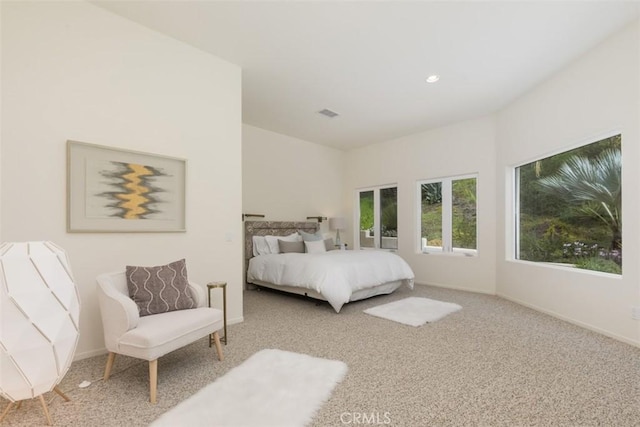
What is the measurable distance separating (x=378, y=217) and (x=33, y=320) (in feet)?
20.0

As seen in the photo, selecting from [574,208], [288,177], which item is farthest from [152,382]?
[288,177]

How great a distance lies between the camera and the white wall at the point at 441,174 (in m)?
5.36

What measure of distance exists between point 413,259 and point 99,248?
520 cm

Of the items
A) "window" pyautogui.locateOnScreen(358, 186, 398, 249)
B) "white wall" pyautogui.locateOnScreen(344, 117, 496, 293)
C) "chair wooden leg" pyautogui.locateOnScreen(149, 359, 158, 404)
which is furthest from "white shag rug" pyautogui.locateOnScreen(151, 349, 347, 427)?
"window" pyautogui.locateOnScreen(358, 186, 398, 249)

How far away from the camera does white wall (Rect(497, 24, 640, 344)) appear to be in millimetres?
2949

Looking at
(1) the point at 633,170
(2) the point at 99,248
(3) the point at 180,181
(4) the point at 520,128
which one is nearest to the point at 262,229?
(3) the point at 180,181

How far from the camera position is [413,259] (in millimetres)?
6324

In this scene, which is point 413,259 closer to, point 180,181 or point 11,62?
point 180,181

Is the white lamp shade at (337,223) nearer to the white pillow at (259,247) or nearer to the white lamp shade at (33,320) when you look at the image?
the white pillow at (259,247)

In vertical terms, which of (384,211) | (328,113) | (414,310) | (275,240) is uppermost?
(328,113)

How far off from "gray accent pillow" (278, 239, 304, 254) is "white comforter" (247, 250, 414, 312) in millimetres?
460

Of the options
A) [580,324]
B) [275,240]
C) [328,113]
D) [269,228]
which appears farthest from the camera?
[269,228]

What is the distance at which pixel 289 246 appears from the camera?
18.8 feet

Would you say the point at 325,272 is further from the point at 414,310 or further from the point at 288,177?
the point at 288,177
